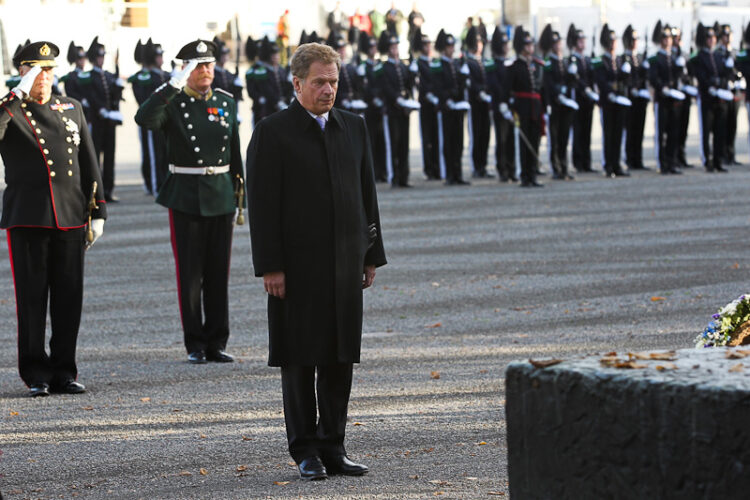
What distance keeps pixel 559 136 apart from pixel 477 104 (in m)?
1.23

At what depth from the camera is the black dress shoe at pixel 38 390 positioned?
768cm

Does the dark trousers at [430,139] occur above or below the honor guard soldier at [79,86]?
below

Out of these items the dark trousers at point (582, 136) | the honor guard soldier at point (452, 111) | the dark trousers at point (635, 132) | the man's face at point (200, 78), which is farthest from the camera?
the dark trousers at point (635, 132)

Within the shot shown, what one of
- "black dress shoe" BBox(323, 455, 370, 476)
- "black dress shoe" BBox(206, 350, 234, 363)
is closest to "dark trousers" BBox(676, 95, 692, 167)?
"black dress shoe" BBox(206, 350, 234, 363)

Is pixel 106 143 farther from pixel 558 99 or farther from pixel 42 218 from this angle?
pixel 42 218

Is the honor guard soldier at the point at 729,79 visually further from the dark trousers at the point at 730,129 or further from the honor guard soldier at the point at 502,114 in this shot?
the honor guard soldier at the point at 502,114

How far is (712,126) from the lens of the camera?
21.2 m

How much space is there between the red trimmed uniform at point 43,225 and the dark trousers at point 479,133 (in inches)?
512

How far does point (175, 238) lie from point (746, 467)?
19.6ft

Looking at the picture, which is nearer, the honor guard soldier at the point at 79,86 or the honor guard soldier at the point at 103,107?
the honor guard soldier at the point at 79,86

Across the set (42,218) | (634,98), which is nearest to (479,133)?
(634,98)

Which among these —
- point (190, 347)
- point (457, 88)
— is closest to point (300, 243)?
point (190, 347)

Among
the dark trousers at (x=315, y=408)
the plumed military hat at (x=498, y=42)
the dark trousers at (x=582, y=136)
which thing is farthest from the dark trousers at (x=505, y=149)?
the dark trousers at (x=315, y=408)

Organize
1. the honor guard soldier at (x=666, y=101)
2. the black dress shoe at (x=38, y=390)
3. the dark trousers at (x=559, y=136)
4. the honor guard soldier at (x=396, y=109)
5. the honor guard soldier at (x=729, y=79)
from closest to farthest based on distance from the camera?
1. the black dress shoe at (x=38, y=390)
2. the honor guard soldier at (x=396, y=109)
3. the dark trousers at (x=559, y=136)
4. the honor guard soldier at (x=666, y=101)
5. the honor guard soldier at (x=729, y=79)
